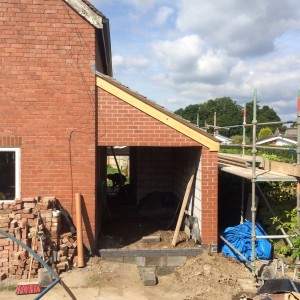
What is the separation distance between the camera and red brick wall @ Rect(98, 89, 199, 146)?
8094 millimetres

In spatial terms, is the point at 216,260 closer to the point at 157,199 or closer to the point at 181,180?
the point at 181,180

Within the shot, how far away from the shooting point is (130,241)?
29.2 ft

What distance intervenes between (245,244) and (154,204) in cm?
405

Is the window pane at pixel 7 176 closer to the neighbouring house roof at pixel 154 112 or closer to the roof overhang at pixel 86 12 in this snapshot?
the neighbouring house roof at pixel 154 112

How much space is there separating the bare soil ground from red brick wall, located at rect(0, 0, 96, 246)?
1.07 meters

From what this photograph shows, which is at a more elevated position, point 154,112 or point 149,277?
point 154,112

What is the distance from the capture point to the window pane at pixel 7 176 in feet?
26.1

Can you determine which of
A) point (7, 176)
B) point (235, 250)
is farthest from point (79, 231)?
point (235, 250)

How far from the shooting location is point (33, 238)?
24.0ft

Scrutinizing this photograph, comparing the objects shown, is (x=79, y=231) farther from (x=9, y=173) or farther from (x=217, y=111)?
(x=217, y=111)

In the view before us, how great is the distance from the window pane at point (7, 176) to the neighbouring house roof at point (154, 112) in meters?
2.46

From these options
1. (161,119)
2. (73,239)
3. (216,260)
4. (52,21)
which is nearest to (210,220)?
(216,260)

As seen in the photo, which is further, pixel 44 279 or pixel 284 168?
pixel 284 168

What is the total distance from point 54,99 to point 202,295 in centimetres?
489
